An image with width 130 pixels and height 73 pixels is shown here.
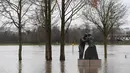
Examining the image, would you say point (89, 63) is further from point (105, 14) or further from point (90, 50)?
point (105, 14)

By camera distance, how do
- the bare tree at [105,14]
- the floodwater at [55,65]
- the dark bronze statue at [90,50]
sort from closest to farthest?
the floodwater at [55,65] → the dark bronze statue at [90,50] → the bare tree at [105,14]

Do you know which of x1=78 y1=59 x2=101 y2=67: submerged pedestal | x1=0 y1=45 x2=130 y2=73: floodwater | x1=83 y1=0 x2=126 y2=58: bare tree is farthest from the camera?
x1=83 y1=0 x2=126 y2=58: bare tree

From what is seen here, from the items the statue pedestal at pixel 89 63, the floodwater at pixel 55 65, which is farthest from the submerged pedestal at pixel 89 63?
the floodwater at pixel 55 65

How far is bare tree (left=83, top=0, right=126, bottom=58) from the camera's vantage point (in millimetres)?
35688

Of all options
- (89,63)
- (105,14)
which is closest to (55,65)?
(89,63)

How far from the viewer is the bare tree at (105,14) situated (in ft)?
117

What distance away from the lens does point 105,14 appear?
36.0 metres

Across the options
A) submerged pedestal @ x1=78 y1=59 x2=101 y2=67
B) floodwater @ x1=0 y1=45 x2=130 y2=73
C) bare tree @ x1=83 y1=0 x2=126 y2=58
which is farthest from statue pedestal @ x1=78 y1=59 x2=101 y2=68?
bare tree @ x1=83 y1=0 x2=126 y2=58

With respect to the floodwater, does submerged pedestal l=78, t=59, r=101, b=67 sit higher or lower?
higher

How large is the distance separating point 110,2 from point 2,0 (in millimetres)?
10753

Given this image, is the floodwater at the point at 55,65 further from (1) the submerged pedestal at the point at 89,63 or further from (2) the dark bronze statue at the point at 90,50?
(2) the dark bronze statue at the point at 90,50

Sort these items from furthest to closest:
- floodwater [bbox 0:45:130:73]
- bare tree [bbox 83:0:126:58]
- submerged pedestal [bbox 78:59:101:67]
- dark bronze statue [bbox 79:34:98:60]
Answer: bare tree [bbox 83:0:126:58], dark bronze statue [bbox 79:34:98:60], submerged pedestal [bbox 78:59:101:67], floodwater [bbox 0:45:130:73]

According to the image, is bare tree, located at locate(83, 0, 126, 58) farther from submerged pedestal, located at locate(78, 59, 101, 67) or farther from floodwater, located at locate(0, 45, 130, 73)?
submerged pedestal, located at locate(78, 59, 101, 67)

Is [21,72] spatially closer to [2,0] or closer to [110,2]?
[2,0]
